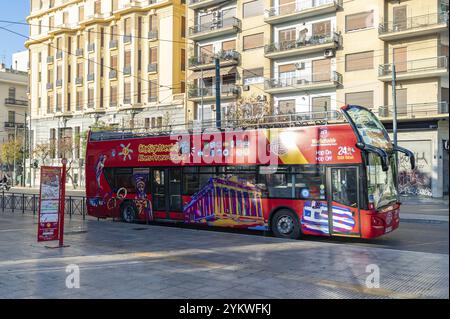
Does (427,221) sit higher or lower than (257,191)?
lower

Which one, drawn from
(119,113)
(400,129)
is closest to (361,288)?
(400,129)

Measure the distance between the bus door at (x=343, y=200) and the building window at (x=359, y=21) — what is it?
23540 millimetres

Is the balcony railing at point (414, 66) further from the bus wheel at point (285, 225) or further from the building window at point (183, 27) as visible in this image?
the building window at point (183, 27)

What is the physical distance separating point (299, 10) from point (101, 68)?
24.1 m

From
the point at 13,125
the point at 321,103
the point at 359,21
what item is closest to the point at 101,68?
the point at 321,103

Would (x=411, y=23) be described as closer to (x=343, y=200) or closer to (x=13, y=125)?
(x=343, y=200)

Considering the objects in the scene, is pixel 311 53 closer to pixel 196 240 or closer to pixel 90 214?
pixel 90 214

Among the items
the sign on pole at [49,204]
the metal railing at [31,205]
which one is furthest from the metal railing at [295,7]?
the sign on pole at [49,204]

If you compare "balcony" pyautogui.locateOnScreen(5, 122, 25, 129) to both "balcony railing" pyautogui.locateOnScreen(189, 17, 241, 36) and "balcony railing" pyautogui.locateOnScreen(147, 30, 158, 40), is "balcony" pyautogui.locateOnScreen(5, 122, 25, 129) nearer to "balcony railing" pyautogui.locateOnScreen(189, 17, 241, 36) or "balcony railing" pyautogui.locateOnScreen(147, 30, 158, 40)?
"balcony railing" pyautogui.locateOnScreen(147, 30, 158, 40)

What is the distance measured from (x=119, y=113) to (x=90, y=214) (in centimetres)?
3026

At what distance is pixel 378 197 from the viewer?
448 inches

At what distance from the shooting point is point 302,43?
34562 millimetres

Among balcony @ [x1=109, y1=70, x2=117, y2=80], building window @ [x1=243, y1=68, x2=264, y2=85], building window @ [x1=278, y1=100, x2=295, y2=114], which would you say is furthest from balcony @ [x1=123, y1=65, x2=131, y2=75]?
building window @ [x1=278, y1=100, x2=295, y2=114]

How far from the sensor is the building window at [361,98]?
31.9 m
